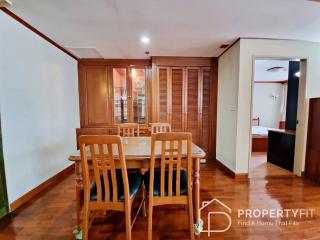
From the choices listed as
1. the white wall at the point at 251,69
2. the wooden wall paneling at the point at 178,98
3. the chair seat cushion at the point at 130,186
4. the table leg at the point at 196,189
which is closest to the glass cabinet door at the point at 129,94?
the wooden wall paneling at the point at 178,98

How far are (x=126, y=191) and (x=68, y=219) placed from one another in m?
1.00

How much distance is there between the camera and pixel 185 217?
1906 mm

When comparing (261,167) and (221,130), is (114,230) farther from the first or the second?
(261,167)

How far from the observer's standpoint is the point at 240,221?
183 centimetres

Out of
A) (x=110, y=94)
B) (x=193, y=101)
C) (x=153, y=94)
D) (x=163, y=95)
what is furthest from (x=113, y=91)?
(x=193, y=101)

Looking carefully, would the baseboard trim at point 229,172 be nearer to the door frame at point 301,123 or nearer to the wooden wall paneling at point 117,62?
the door frame at point 301,123

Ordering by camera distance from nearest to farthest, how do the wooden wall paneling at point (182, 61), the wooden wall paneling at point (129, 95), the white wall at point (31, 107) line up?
the white wall at point (31, 107), the wooden wall paneling at point (182, 61), the wooden wall paneling at point (129, 95)

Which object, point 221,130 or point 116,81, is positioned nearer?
point 221,130

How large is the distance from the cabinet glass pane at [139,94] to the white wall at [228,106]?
5.48 feet

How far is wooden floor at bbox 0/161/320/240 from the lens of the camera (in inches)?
64.7

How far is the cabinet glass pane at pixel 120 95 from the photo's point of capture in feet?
12.7

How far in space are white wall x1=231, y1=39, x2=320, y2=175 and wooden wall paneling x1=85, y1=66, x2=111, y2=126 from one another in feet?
8.99

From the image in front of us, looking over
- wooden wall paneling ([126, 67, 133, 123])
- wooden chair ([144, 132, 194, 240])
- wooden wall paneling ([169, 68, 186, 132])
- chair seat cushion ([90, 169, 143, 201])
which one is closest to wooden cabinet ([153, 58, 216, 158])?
wooden wall paneling ([169, 68, 186, 132])

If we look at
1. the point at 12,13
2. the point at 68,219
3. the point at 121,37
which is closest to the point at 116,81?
the point at 121,37
